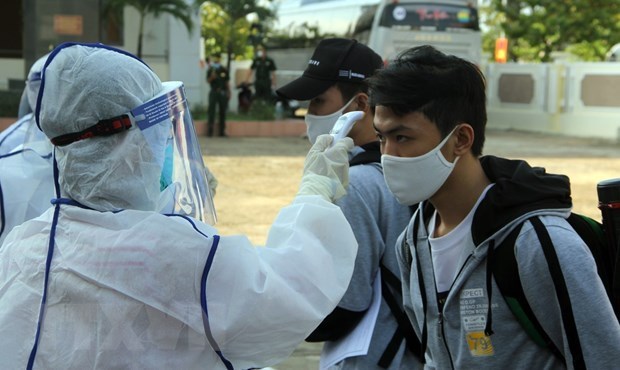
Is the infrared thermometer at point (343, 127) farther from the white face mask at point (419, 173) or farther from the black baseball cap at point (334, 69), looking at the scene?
the black baseball cap at point (334, 69)

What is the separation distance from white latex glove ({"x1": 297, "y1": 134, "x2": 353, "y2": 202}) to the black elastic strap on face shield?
443mm

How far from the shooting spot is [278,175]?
14336 millimetres

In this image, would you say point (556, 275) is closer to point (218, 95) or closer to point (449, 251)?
point (449, 251)

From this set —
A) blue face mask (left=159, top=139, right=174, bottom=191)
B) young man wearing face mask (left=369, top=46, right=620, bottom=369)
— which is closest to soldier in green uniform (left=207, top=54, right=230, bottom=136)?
young man wearing face mask (left=369, top=46, right=620, bottom=369)

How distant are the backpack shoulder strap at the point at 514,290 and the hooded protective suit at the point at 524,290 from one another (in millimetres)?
14

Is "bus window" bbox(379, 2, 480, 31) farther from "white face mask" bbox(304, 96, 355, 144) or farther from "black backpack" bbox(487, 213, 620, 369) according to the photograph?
"black backpack" bbox(487, 213, 620, 369)

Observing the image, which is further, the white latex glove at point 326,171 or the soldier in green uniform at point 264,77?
the soldier in green uniform at point 264,77

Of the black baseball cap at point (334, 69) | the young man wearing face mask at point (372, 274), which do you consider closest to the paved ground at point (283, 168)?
the black baseball cap at point (334, 69)

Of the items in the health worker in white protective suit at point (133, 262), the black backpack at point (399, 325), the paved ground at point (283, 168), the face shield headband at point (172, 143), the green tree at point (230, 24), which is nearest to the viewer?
the health worker in white protective suit at point (133, 262)

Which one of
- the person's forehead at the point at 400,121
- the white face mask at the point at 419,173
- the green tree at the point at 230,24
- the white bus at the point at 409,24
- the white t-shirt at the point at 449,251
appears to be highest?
the person's forehead at the point at 400,121

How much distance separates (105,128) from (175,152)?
0.87 feet

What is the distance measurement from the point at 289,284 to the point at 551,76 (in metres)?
24.2

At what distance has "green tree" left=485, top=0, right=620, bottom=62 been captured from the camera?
1232 inches

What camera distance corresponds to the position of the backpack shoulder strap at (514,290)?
2.22 m
